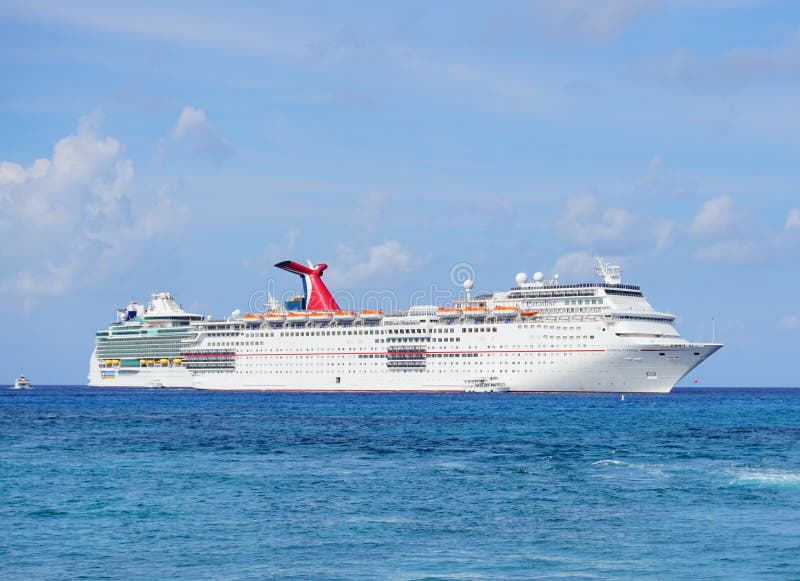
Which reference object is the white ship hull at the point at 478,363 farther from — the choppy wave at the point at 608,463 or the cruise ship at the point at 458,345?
the choppy wave at the point at 608,463

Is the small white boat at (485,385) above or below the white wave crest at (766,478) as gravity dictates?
above

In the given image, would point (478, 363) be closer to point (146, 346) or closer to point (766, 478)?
point (146, 346)

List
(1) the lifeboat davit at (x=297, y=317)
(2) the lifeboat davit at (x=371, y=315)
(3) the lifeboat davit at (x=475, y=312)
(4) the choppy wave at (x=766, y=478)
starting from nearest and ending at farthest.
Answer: (4) the choppy wave at (x=766, y=478) < (3) the lifeboat davit at (x=475, y=312) < (2) the lifeboat davit at (x=371, y=315) < (1) the lifeboat davit at (x=297, y=317)

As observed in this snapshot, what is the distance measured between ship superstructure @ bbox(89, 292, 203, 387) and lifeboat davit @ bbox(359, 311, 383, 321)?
29334 millimetres

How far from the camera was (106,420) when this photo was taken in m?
74.2

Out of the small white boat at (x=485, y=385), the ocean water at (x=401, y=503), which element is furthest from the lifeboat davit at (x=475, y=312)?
the ocean water at (x=401, y=503)

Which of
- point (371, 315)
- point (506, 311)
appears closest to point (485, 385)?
point (506, 311)

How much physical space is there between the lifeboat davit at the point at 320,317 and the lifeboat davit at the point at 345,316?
3.11 ft

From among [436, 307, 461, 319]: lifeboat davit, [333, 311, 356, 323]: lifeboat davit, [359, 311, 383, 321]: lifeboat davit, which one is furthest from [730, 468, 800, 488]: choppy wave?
[333, 311, 356, 323]: lifeboat davit

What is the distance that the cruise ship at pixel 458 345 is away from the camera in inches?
4033

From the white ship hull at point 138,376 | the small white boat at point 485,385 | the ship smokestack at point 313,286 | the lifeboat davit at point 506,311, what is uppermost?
the ship smokestack at point 313,286

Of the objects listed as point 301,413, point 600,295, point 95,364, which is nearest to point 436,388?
point 600,295

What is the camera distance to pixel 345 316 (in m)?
122

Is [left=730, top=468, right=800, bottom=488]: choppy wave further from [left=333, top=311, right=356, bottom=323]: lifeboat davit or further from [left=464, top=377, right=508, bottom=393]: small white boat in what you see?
[left=333, top=311, right=356, bottom=323]: lifeboat davit
